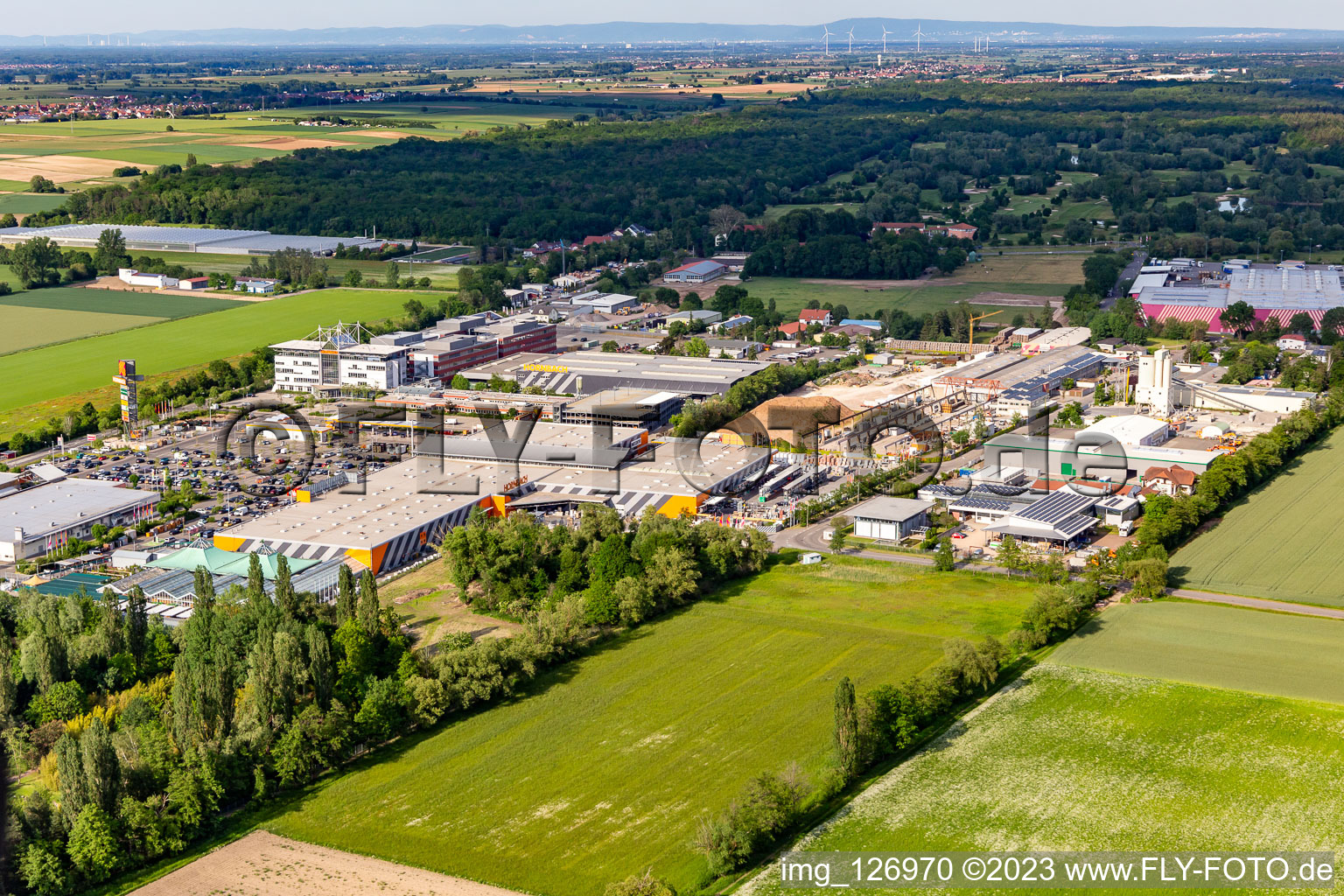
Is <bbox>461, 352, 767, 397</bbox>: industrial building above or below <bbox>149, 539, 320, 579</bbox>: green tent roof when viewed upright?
above

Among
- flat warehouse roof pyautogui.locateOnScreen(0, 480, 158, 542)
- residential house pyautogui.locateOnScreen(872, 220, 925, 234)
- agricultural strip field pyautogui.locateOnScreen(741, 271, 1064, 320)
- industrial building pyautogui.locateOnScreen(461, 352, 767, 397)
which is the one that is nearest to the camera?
flat warehouse roof pyautogui.locateOnScreen(0, 480, 158, 542)

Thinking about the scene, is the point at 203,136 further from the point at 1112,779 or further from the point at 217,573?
the point at 1112,779

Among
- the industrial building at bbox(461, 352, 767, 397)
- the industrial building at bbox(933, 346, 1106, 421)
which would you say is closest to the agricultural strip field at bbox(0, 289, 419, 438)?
the industrial building at bbox(461, 352, 767, 397)

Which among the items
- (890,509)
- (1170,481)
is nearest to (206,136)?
(890,509)

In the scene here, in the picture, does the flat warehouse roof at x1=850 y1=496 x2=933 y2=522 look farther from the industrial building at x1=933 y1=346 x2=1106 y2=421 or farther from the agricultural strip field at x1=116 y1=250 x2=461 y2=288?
the agricultural strip field at x1=116 y1=250 x2=461 y2=288

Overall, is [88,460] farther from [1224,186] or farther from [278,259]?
[1224,186]

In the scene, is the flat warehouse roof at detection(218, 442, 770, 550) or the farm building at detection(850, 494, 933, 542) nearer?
the flat warehouse roof at detection(218, 442, 770, 550)

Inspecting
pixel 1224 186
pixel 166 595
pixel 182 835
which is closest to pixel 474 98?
pixel 1224 186
